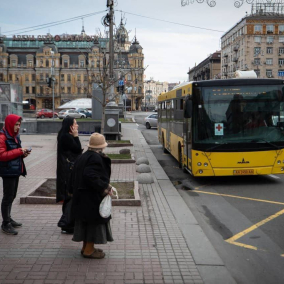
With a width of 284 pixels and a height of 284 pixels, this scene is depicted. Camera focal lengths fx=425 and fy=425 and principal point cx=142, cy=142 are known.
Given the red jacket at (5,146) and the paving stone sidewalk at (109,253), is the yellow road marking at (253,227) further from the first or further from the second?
the red jacket at (5,146)

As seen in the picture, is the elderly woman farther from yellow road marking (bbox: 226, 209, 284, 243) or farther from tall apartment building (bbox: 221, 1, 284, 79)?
tall apartment building (bbox: 221, 1, 284, 79)

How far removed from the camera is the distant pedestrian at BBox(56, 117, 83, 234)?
647 centimetres

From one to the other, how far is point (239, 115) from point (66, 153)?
609 centimetres

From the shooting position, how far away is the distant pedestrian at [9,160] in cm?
646

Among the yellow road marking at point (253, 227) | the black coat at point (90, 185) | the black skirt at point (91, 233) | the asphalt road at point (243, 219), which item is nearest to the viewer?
the black coat at point (90, 185)

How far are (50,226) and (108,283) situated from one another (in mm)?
2607

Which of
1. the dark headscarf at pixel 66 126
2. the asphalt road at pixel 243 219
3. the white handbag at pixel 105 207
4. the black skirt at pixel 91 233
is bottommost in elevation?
the asphalt road at pixel 243 219

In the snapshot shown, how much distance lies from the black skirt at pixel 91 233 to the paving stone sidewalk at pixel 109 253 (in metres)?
0.28

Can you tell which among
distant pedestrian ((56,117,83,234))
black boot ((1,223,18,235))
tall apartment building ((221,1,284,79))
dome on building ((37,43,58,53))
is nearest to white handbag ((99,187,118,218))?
distant pedestrian ((56,117,83,234))

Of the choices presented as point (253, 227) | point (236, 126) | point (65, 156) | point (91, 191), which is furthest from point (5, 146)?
point (236, 126)

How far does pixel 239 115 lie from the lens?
446 inches

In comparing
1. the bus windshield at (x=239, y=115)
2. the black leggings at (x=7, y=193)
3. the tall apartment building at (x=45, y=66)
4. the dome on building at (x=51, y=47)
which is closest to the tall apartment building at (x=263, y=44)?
the tall apartment building at (x=45, y=66)

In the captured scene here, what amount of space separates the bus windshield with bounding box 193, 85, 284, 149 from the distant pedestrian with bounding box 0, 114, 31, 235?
19.2 feet

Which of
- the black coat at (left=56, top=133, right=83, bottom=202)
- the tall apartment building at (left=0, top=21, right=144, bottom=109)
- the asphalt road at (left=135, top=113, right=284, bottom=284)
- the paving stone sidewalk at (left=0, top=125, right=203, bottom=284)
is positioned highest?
the tall apartment building at (left=0, top=21, right=144, bottom=109)
